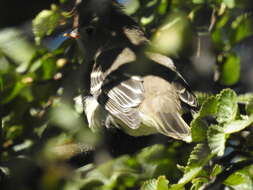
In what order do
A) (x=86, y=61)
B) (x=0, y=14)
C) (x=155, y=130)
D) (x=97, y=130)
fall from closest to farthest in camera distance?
(x=155, y=130)
(x=97, y=130)
(x=86, y=61)
(x=0, y=14)

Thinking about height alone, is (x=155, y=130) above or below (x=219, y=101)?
below

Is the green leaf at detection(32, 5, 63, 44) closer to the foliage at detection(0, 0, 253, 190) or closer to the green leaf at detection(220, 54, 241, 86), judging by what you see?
the foliage at detection(0, 0, 253, 190)

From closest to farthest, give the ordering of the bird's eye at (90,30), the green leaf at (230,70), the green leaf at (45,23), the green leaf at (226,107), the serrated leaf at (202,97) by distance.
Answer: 1. the green leaf at (226,107)
2. the serrated leaf at (202,97)
3. the green leaf at (45,23)
4. the green leaf at (230,70)
5. the bird's eye at (90,30)

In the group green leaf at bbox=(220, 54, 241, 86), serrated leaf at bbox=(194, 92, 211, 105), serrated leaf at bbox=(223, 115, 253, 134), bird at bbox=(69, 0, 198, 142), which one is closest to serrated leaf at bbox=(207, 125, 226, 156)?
serrated leaf at bbox=(223, 115, 253, 134)

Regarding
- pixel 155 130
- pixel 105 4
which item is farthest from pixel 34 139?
pixel 105 4

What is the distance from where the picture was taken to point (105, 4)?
422 cm

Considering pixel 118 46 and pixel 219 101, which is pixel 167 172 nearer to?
pixel 219 101

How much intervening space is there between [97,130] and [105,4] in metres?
1.13

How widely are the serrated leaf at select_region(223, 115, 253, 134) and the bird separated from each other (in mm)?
829

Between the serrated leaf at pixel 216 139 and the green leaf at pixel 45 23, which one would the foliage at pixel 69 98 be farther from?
the serrated leaf at pixel 216 139

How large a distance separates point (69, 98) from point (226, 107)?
67.4 inches

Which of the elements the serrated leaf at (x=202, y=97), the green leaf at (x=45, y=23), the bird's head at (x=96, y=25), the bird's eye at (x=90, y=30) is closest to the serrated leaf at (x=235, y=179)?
the serrated leaf at (x=202, y=97)

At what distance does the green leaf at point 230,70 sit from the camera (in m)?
3.50

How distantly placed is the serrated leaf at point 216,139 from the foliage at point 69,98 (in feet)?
3.18
